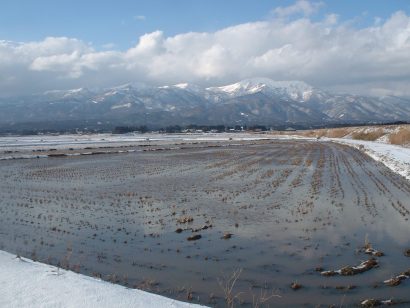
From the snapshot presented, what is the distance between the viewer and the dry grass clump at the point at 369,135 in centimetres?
8466

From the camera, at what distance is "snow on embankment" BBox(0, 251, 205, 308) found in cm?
700

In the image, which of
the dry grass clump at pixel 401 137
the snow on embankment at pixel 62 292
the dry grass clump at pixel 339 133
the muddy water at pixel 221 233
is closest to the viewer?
the snow on embankment at pixel 62 292

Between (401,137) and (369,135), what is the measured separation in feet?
78.0

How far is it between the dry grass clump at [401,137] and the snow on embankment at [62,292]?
63.9 meters

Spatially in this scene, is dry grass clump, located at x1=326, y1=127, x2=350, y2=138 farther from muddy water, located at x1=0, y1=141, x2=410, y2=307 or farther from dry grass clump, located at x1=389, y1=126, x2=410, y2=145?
muddy water, located at x1=0, y1=141, x2=410, y2=307

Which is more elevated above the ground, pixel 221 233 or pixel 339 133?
pixel 339 133

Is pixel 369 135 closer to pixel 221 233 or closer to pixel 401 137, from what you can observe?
pixel 401 137

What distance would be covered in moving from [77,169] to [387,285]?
103 ft

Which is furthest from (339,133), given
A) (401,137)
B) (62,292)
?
(62,292)

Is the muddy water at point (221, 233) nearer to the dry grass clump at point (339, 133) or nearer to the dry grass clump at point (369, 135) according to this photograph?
the dry grass clump at point (369, 135)

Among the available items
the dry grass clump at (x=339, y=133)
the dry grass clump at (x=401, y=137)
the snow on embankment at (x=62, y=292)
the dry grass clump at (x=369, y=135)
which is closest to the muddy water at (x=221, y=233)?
the snow on embankment at (x=62, y=292)

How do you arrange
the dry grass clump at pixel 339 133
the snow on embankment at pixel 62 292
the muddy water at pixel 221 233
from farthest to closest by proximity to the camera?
1. the dry grass clump at pixel 339 133
2. the muddy water at pixel 221 233
3. the snow on embankment at pixel 62 292

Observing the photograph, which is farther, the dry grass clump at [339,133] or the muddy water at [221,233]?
the dry grass clump at [339,133]

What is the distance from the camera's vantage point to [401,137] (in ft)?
221
